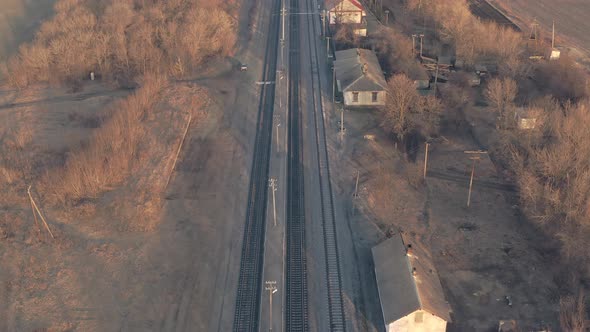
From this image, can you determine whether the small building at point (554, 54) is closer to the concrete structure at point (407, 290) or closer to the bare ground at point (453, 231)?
the bare ground at point (453, 231)

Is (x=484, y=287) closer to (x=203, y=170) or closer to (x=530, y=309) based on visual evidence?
(x=530, y=309)

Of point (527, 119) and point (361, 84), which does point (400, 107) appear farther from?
point (527, 119)

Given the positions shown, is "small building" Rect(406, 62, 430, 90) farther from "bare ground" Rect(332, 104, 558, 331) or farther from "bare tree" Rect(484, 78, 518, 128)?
"bare ground" Rect(332, 104, 558, 331)

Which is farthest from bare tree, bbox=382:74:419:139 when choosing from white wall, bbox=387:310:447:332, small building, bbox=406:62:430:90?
white wall, bbox=387:310:447:332

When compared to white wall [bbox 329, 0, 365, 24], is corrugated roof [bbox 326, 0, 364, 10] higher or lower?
higher

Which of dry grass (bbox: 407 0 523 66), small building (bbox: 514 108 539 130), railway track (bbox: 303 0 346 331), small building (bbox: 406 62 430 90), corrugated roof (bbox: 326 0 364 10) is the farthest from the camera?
corrugated roof (bbox: 326 0 364 10)

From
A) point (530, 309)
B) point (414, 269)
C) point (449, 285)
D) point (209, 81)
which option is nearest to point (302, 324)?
point (414, 269)
